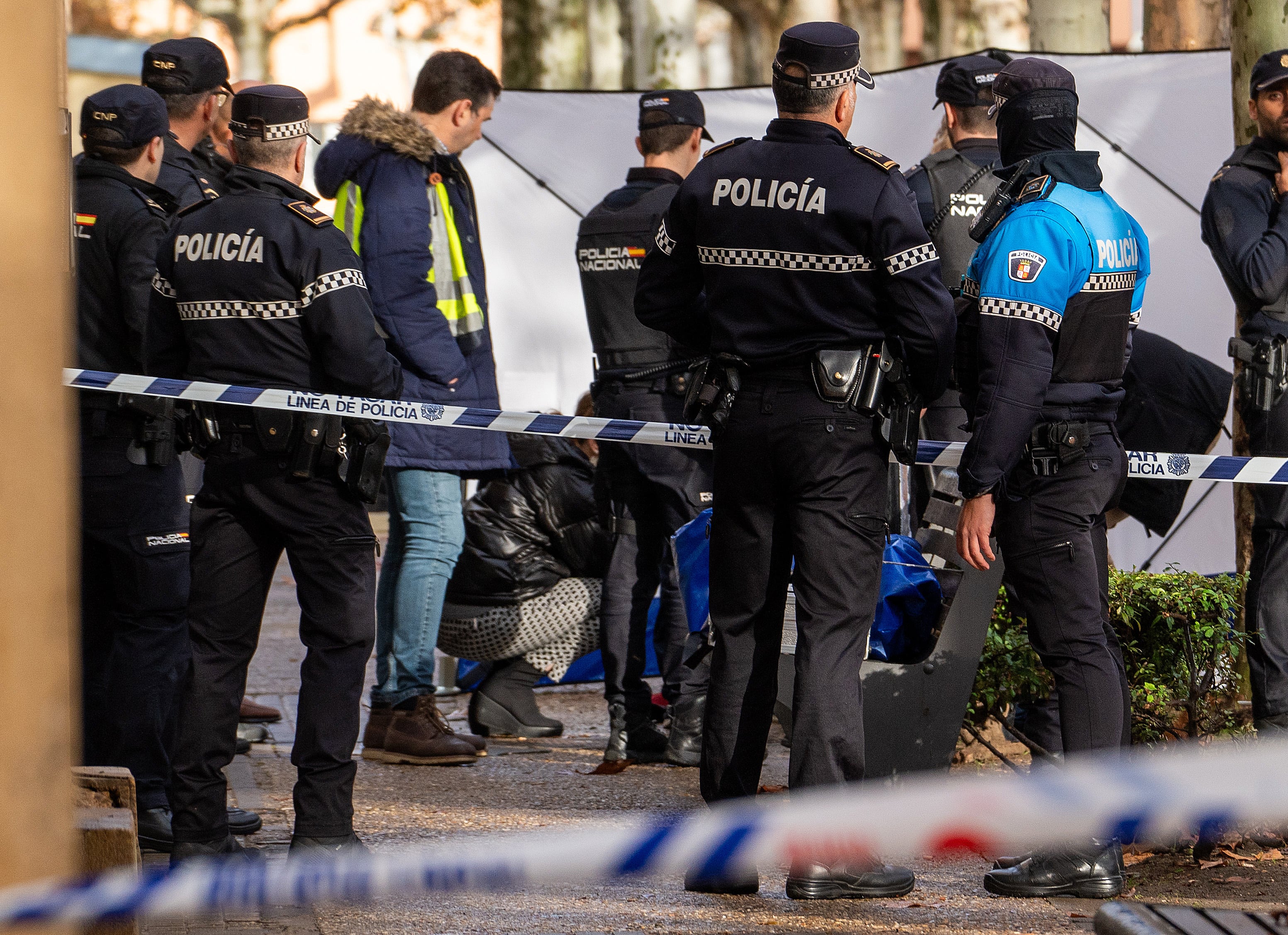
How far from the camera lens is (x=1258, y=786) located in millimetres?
1464

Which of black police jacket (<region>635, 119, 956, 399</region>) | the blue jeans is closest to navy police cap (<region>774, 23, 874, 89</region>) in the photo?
black police jacket (<region>635, 119, 956, 399</region>)

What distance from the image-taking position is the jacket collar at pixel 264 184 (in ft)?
14.7

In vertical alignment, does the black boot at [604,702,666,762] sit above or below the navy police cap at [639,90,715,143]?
below

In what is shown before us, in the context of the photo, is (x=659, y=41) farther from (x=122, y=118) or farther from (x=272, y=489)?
(x=272, y=489)

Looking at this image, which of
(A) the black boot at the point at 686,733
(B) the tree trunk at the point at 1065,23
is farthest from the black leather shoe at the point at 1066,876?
(B) the tree trunk at the point at 1065,23

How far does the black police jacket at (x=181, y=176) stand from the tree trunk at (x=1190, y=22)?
11.0 meters

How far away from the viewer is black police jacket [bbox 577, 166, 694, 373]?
596 centimetres

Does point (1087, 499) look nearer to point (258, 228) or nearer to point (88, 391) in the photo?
point (258, 228)

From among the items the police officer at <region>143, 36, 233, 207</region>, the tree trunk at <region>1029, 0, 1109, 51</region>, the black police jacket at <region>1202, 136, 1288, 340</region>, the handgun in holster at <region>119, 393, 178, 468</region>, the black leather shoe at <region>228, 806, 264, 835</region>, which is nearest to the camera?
the handgun in holster at <region>119, 393, 178, 468</region>

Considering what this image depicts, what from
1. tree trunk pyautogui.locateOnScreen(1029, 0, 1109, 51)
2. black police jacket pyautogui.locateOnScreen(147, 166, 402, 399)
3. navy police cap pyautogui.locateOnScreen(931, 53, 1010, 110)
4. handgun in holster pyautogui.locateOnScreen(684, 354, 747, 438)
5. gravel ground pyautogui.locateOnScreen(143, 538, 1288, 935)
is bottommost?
gravel ground pyautogui.locateOnScreen(143, 538, 1288, 935)

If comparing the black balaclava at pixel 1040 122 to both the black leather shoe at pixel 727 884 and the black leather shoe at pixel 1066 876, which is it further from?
the black leather shoe at pixel 727 884

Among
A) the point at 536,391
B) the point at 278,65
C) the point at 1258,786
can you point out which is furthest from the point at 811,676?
the point at 278,65

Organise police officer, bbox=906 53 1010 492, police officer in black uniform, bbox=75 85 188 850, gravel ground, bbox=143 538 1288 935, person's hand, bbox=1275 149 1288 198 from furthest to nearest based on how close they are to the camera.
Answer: police officer, bbox=906 53 1010 492 → person's hand, bbox=1275 149 1288 198 → police officer in black uniform, bbox=75 85 188 850 → gravel ground, bbox=143 538 1288 935

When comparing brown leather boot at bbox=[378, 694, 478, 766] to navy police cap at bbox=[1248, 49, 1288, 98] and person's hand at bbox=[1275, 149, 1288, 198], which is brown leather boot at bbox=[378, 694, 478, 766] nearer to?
person's hand at bbox=[1275, 149, 1288, 198]
